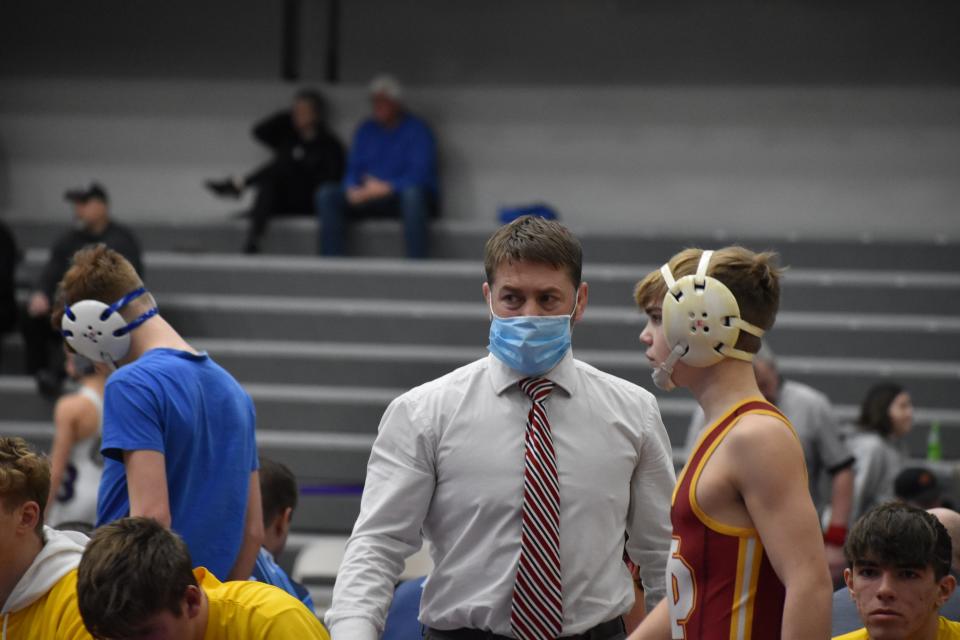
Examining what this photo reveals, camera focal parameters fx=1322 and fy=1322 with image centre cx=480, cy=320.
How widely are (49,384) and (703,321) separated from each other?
7252mm

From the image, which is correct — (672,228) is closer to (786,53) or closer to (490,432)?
(786,53)

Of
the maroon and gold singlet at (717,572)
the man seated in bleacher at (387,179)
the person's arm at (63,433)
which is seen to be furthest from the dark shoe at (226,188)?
the maroon and gold singlet at (717,572)

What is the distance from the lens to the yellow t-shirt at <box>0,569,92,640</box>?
2.80 m

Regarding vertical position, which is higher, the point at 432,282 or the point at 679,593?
→ the point at 679,593

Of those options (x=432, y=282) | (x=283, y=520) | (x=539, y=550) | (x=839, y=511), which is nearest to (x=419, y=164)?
(x=432, y=282)

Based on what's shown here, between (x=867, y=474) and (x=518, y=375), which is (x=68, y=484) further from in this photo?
(x=518, y=375)


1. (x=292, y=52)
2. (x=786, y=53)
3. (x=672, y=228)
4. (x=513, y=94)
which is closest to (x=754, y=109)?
(x=786, y=53)

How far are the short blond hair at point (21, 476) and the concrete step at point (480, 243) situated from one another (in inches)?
288

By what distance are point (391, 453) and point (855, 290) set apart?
24.5ft

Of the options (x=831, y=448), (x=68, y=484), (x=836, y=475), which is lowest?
(x=68, y=484)

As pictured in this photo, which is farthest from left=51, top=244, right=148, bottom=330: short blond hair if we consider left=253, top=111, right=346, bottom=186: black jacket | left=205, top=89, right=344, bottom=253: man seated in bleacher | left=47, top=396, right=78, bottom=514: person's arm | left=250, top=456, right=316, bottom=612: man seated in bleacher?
left=253, top=111, right=346, bottom=186: black jacket

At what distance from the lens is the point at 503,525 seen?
108 inches

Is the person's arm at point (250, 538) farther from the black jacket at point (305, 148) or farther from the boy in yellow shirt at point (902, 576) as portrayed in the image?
the black jacket at point (305, 148)

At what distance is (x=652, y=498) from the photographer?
2.90 meters
